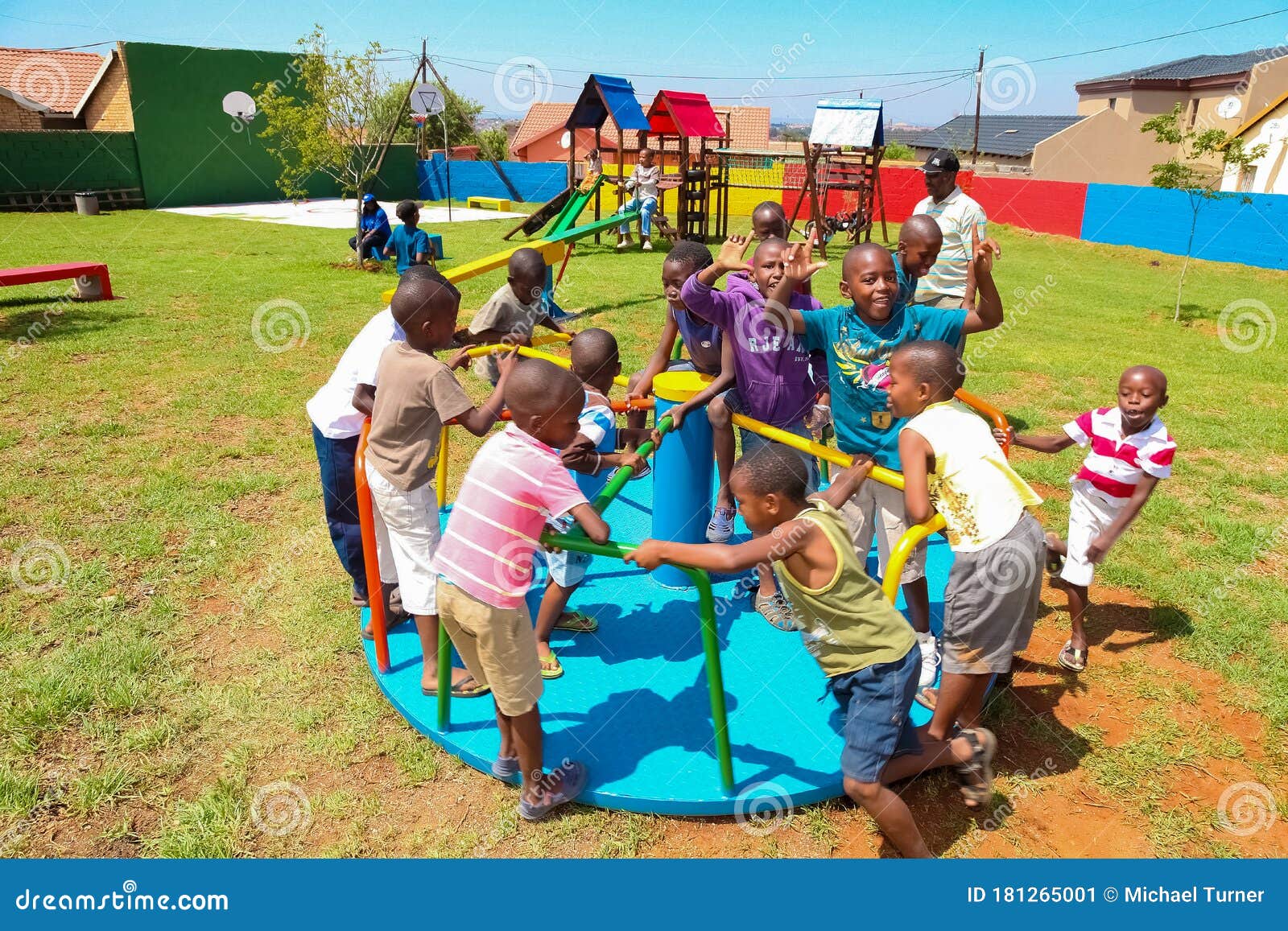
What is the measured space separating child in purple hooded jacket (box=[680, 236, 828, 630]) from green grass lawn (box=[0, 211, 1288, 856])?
1.82m

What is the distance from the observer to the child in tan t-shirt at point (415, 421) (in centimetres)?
299

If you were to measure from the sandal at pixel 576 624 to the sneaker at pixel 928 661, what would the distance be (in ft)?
4.74

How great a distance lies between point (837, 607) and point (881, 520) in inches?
44.7

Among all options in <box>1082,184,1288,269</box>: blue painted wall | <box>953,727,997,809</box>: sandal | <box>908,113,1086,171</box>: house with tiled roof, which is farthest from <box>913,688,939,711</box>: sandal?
<box>908,113,1086,171</box>: house with tiled roof

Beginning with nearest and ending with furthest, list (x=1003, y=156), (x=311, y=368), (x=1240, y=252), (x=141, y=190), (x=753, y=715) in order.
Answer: (x=753, y=715) < (x=311, y=368) < (x=1240, y=252) < (x=141, y=190) < (x=1003, y=156)

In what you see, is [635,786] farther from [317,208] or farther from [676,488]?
[317,208]

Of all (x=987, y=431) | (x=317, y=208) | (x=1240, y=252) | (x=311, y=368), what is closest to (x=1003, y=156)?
(x=1240, y=252)

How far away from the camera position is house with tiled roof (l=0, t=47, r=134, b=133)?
2614cm

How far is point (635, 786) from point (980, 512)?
1492 millimetres

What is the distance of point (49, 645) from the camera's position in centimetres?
387

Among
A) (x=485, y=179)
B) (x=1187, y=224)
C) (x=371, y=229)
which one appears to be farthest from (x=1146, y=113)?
(x=371, y=229)

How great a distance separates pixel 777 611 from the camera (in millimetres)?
3953

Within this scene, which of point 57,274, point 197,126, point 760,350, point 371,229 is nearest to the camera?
point 760,350

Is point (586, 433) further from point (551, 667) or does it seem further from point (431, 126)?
point (431, 126)
